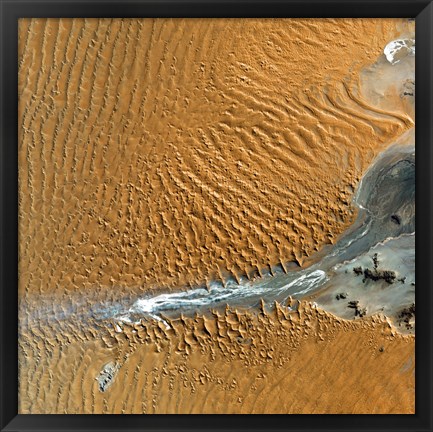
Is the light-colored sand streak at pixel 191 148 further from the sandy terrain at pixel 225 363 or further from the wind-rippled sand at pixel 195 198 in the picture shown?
the sandy terrain at pixel 225 363

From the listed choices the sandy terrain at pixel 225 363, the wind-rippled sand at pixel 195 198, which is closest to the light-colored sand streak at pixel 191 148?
the wind-rippled sand at pixel 195 198

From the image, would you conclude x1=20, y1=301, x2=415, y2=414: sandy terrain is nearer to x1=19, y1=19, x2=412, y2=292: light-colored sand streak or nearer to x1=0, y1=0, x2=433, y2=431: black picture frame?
x1=0, y1=0, x2=433, y2=431: black picture frame

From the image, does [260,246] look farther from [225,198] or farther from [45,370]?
[45,370]

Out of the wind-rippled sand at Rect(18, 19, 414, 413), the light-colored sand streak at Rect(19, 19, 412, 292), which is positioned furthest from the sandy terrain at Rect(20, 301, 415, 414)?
the light-colored sand streak at Rect(19, 19, 412, 292)

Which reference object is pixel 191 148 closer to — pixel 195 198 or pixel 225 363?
pixel 195 198

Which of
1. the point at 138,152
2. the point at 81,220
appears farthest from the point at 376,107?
the point at 81,220
